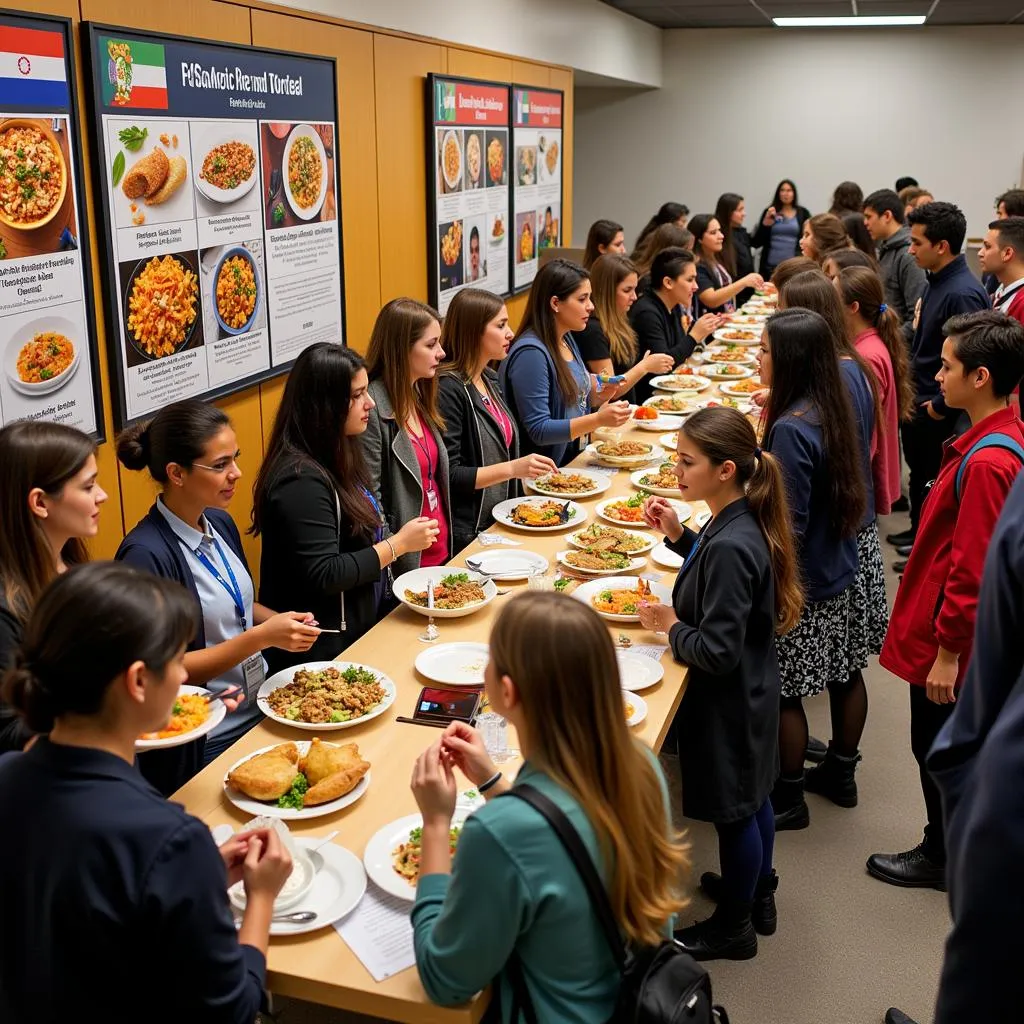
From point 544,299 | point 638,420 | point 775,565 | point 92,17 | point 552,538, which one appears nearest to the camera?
point 775,565

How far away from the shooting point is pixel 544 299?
4.62 m

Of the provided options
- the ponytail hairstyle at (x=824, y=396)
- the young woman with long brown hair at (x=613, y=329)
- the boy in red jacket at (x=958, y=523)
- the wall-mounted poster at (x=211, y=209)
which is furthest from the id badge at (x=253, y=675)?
the young woman with long brown hair at (x=613, y=329)

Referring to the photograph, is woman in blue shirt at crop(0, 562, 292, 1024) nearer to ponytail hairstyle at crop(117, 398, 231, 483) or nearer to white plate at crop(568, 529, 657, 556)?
ponytail hairstyle at crop(117, 398, 231, 483)

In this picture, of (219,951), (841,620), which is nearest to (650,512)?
(841,620)

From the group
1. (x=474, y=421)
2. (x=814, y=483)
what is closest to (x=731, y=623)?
(x=814, y=483)

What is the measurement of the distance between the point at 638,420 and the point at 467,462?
4.66 ft

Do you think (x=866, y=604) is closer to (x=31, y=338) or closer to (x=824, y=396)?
(x=824, y=396)

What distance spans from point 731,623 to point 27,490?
1.63 meters

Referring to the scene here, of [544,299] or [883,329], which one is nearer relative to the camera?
[883,329]

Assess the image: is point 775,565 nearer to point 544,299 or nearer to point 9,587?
point 9,587

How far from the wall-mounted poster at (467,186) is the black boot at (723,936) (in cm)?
448

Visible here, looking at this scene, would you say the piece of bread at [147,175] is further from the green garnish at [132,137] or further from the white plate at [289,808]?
the white plate at [289,808]

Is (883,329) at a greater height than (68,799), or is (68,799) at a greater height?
(883,329)

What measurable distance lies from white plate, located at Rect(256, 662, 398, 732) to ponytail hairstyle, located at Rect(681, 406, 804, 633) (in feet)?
3.25
